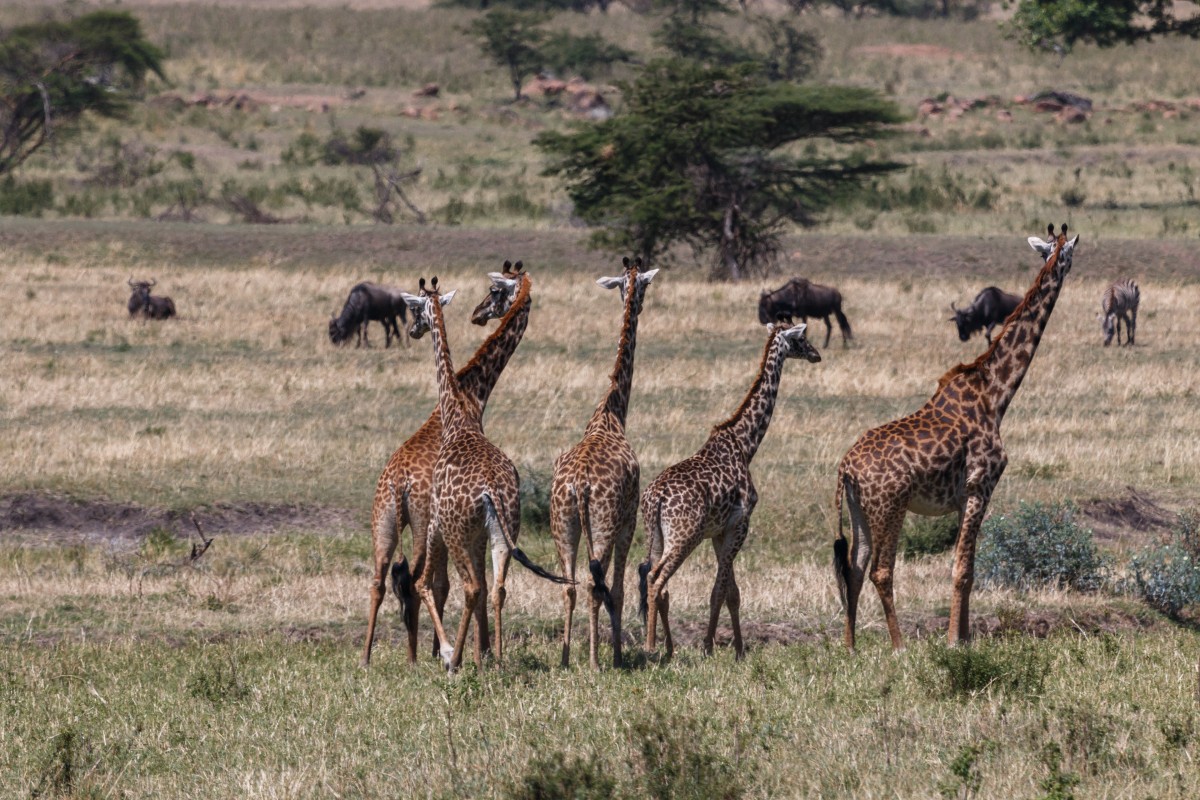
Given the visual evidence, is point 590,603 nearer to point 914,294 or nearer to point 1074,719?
point 1074,719

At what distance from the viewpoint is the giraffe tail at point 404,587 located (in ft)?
33.0

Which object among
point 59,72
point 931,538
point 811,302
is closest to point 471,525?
point 931,538

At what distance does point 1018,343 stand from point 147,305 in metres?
20.1

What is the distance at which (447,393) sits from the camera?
10781 mm

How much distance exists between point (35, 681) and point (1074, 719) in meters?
5.78

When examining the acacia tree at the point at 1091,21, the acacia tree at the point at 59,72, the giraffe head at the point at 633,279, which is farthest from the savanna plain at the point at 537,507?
the acacia tree at the point at 1091,21

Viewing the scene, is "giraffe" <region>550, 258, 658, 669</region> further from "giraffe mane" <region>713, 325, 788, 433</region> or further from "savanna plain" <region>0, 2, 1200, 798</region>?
"giraffe mane" <region>713, 325, 788, 433</region>

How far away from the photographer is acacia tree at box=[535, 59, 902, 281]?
3609 centimetres

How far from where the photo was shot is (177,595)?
12.5 metres

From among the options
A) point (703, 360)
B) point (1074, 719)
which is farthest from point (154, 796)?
point (703, 360)

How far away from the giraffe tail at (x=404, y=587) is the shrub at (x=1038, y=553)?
5.14 metres

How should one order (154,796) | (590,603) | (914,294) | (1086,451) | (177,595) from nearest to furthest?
1. (154,796)
2. (590,603)
3. (177,595)
4. (1086,451)
5. (914,294)

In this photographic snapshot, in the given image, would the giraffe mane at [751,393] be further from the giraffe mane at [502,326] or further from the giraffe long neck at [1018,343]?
the giraffe mane at [502,326]

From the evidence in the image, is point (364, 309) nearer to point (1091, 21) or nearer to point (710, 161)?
point (710, 161)
